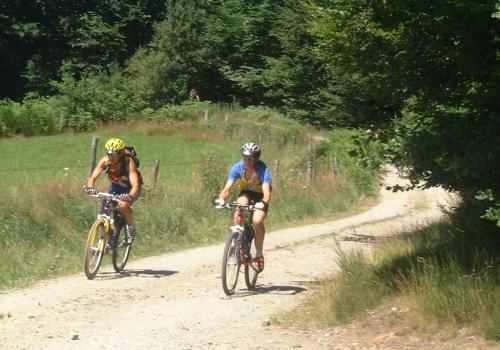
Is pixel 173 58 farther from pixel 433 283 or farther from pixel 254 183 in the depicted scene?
pixel 433 283

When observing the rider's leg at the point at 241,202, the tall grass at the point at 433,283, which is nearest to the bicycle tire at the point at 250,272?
the rider's leg at the point at 241,202

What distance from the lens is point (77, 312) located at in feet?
31.3

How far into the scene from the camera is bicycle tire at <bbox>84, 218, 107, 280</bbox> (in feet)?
37.7

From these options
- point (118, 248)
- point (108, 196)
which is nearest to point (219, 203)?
point (108, 196)

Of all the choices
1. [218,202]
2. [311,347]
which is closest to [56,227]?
[218,202]

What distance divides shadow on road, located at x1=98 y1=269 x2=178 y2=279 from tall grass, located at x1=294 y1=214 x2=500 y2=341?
9.71 ft

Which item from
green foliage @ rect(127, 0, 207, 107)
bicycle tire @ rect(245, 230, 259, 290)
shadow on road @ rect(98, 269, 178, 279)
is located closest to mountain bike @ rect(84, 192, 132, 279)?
shadow on road @ rect(98, 269, 178, 279)

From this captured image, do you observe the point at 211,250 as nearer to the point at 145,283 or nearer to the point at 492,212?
the point at 145,283

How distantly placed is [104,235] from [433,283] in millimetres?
4990

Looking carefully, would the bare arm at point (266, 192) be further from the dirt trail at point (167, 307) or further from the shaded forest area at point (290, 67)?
the shaded forest area at point (290, 67)

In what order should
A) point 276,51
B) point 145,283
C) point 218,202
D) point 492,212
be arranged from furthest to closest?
point 276,51
point 145,283
point 218,202
point 492,212

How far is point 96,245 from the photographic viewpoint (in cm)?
1160

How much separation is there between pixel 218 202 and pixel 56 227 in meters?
4.63

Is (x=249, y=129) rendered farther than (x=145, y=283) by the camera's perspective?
Yes
